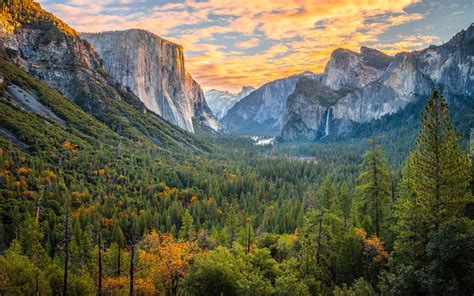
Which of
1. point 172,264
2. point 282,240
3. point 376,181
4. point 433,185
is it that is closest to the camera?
point 433,185

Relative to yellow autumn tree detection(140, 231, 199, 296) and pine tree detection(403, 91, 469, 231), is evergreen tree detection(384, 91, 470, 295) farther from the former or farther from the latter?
yellow autumn tree detection(140, 231, 199, 296)

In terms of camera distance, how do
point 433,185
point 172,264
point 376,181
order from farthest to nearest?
point 376,181
point 172,264
point 433,185

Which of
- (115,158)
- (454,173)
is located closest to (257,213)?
(115,158)

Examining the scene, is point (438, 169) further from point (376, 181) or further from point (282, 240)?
point (282, 240)

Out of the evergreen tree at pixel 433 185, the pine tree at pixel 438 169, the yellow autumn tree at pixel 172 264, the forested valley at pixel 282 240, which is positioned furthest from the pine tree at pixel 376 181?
the yellow autumn tree at pixel 172 264

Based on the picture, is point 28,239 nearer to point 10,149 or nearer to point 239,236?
point 239,236

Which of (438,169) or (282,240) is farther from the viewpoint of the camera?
(282,240)

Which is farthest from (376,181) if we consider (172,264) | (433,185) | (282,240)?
(172,264)

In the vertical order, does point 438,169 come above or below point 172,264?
above

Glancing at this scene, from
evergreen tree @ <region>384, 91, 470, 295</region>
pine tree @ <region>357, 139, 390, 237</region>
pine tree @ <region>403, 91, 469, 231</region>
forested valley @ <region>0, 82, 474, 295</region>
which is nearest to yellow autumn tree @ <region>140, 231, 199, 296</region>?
forested valley @ <region>0, 82, 474, 295</region>

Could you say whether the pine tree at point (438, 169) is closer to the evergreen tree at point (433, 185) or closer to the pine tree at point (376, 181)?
the evergreen tree at point (433, 185)

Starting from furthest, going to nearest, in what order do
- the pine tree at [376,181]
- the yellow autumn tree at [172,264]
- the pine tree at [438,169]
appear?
the pine tree at [376,181], the yellow autumn tree at [172,264], the pine tree at [438,169]

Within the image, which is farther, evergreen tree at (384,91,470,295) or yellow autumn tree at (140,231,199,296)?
yellow autumn tree at (140,231,199,296)

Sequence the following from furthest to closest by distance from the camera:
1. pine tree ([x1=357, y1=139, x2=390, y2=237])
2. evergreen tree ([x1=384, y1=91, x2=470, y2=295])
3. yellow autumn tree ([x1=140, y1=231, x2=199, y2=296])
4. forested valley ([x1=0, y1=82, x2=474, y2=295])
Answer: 1. pine tree ([x1=357, y1=139, x2=390, y2=237])
2. yellow autumn tree ([x1=140, y1=231, x2=199, y2=296])
3. evergreen tree ([x1=384, y1=91, x2=470, y2=295])
4. forested valley ([x1=0, y1=82, x2=474, y2=295])
